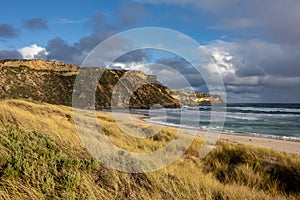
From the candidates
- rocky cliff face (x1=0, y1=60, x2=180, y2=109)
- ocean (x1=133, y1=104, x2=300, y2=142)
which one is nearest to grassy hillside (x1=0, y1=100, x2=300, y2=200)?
ocean (x1=133, y1=104, x2=300, y2=142)

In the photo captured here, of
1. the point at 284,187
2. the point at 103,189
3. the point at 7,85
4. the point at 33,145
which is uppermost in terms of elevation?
the point at 7,85

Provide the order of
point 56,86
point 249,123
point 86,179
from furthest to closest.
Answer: point 56,86 → point 249,123 → point 86,179

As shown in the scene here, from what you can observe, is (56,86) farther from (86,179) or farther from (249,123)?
(86,179)

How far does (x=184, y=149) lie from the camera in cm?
1099

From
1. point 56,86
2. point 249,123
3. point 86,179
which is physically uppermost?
point 56,86

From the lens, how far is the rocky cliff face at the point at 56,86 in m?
66.1

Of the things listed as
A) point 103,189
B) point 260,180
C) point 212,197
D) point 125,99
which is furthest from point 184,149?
point 125,99

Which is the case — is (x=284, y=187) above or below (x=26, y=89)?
below

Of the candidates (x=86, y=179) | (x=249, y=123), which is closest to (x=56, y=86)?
(x=249, y=123)

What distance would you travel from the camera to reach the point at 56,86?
3088 inches

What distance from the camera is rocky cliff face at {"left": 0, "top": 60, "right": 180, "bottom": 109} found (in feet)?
217

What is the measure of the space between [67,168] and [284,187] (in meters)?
5.23

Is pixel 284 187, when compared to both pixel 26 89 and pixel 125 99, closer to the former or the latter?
pixel 26 89

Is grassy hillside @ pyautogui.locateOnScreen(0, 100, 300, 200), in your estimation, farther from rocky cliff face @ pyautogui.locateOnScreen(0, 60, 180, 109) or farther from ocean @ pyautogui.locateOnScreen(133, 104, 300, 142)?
rocky cliff face @ pyautogui.locateOnScreen(0, 60, 180, 109)
